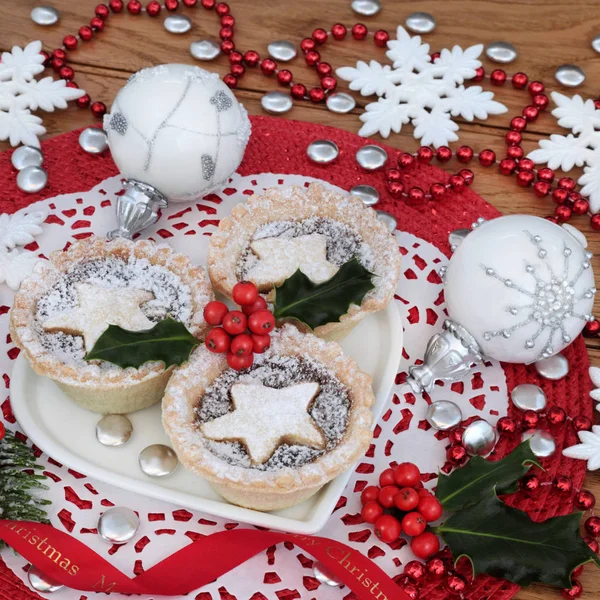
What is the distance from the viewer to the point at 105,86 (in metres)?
2.34

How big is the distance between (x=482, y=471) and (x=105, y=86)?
1.49m

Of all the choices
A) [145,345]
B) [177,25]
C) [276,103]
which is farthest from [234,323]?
[177,25]

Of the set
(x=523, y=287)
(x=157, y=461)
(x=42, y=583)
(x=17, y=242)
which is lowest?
(x=42, y=583)

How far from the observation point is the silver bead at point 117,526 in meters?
1.63

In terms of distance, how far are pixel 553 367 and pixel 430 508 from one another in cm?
51

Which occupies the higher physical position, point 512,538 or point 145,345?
point 145,345

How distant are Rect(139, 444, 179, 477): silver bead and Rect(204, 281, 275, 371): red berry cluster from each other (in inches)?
9.1

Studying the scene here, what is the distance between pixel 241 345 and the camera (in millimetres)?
1615

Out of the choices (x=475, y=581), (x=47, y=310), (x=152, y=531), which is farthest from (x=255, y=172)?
(x=475, y=581)

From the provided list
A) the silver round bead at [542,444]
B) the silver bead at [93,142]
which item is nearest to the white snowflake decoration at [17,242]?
the silver bead at [93,142]

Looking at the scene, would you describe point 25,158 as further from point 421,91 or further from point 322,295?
point 421,91

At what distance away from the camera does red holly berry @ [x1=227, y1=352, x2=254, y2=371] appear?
1637 millimetres

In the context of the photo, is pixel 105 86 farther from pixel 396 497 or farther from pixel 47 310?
pixel 396 497

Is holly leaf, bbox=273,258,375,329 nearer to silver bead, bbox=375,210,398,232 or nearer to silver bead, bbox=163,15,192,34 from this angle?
silver bead, bbox=375,210,398,232
